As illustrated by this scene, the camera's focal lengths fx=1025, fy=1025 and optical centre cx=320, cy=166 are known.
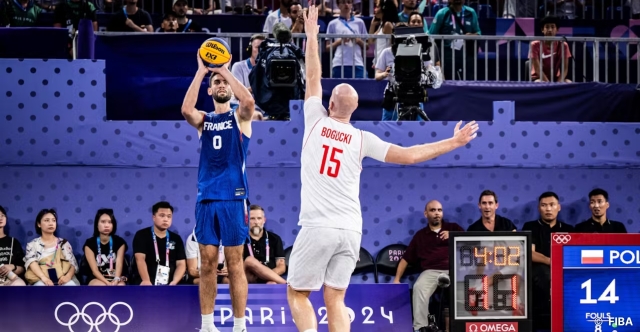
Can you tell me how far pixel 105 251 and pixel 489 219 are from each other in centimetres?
423

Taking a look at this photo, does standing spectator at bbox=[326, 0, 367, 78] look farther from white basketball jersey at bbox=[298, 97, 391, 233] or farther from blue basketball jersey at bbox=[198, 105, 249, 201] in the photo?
white basketball jersey at bbox=[298, 97, 391, 233]

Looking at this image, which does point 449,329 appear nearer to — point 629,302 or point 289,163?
point 629,302

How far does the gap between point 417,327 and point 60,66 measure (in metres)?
4.84

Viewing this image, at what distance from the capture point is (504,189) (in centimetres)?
1209

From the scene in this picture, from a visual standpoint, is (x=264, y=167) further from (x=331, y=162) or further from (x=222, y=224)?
(x=331, y=162)

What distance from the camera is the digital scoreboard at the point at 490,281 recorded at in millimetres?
9789

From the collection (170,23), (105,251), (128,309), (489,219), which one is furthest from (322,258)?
(170,23)

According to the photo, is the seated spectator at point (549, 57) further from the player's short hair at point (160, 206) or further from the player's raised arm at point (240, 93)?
the player's raised arm at point (240, 93)

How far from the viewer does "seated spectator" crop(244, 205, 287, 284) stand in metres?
10.8

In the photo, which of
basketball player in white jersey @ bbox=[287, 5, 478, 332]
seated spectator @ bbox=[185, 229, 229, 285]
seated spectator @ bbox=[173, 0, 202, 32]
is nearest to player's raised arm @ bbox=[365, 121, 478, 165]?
basketball player in white jersey @ bbox=[287, 5, 478, 332]

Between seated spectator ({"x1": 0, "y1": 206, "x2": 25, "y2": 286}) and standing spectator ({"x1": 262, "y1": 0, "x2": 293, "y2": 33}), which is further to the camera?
standing spectator ({"x1": 262, "y1": 0, "x2": 293, "y2": 33})

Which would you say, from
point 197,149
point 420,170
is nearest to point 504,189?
point 420,170

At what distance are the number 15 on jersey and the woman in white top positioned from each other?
5372 millimetres

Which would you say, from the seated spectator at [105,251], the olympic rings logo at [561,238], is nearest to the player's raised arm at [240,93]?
the seated spectator at [105,251]
